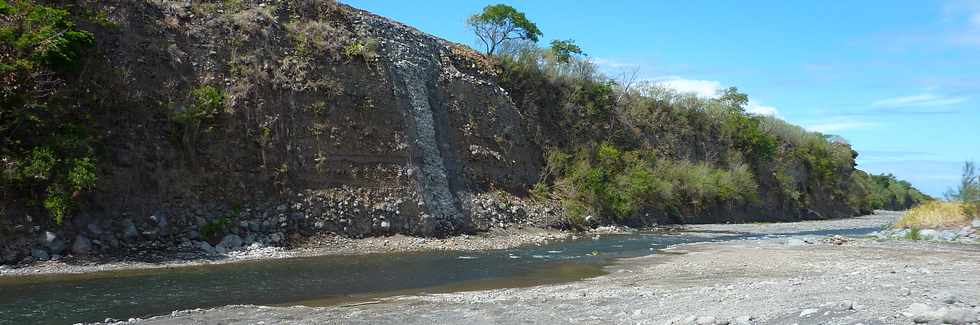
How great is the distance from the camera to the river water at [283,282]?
12.9 m

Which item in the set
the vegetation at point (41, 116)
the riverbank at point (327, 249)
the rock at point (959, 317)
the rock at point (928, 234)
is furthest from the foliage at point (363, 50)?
the rock at point (959, 317)

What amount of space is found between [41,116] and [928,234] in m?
28.1

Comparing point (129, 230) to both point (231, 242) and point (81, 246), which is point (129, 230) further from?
point (231, 242)

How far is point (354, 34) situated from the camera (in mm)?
30312

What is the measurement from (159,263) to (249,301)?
6366 mm

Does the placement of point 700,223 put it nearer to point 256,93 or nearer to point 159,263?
point 256,93

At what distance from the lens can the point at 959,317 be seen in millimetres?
7258

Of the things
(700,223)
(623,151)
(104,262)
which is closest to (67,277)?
(104,262)

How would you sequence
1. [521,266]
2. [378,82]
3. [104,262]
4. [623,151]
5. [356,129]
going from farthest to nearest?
[623,151], [378,82], [356,129], [521,266], [104,262]

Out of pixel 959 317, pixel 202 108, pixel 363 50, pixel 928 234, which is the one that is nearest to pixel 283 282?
pixel 202 108

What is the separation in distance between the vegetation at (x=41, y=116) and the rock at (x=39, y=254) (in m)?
0.84

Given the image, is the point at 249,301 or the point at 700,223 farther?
the point at 700,223

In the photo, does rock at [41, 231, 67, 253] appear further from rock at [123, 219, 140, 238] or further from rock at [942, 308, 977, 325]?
rock at [942, 308, 977, 325]

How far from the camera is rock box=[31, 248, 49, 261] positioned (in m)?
17.5
